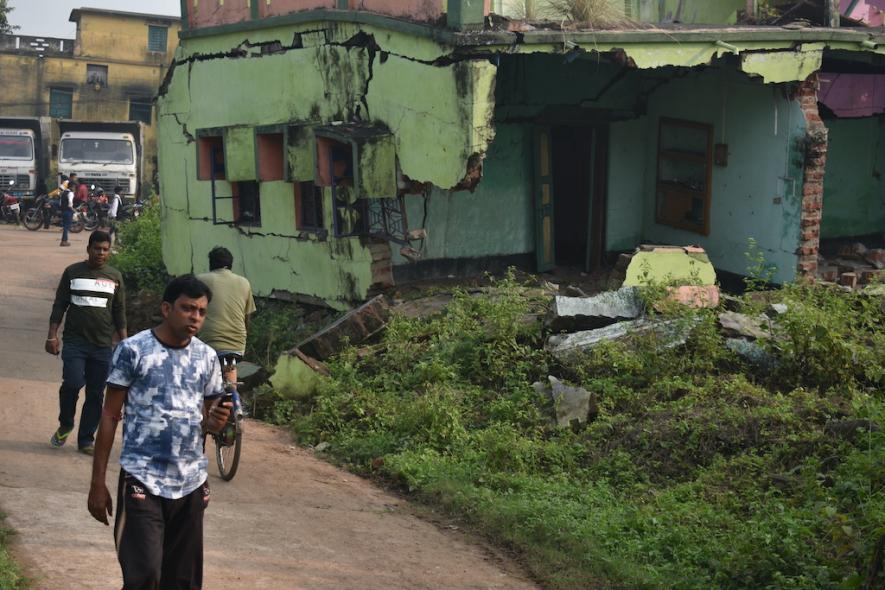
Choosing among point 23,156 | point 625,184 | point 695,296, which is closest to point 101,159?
point 23,156

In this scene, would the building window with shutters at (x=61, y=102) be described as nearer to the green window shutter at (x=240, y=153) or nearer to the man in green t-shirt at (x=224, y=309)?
the green window shutter at (x=240, y=153)

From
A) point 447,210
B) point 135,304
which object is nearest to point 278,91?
point 447,210

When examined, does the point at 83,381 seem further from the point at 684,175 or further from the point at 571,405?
the point at 684,175

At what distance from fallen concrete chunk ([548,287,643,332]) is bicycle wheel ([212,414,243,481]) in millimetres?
3079

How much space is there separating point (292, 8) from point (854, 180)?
→ 732 centimetres

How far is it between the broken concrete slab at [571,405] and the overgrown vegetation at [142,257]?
375 inches

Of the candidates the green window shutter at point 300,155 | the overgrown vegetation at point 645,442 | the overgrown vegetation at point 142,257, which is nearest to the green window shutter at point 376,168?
the green window shutter at point 300,155

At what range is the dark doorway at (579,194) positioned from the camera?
1460cm

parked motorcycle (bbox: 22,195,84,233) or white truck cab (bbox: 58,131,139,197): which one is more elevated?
white truck cab (bbox: 58,131,139,197)

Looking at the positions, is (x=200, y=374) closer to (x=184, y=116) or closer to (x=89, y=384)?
(x=89, y=384)

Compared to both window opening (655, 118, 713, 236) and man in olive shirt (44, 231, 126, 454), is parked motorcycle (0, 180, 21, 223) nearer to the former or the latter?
window opening (655, 118, 713, 236)

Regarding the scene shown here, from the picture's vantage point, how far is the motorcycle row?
94.9 feet

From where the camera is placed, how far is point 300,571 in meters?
6.31

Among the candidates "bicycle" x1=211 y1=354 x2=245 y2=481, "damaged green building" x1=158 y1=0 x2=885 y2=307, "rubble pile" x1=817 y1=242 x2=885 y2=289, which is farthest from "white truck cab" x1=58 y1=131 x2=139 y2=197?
"bicycle" x1=211 y1=354 x2=245 y2=481
